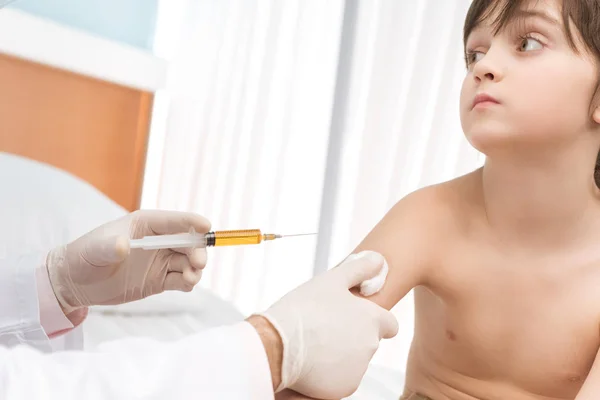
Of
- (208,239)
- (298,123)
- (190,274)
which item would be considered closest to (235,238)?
(208,239)

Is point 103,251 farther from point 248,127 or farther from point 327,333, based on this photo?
point 248,127

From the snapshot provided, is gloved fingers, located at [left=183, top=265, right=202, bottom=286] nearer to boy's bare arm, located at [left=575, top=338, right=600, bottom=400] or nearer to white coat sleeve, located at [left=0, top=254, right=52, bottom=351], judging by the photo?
white coat sleeve, located at [left=0, top=254, right=52, bottom=351]

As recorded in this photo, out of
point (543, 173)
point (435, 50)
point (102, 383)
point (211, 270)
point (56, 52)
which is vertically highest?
point (435, 50)

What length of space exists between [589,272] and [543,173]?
0.55ft

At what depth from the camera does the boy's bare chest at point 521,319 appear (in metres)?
0.89

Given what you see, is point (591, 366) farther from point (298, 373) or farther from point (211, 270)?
point (211, 270)

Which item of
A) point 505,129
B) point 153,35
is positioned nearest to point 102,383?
point 505,129

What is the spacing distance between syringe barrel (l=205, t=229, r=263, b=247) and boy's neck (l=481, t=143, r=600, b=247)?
382mm

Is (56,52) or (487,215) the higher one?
(56,52)

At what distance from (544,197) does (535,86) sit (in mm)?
183

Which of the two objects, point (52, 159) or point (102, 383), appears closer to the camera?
point (102, 383)

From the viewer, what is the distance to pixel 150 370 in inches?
27.0

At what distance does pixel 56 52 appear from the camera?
220cm

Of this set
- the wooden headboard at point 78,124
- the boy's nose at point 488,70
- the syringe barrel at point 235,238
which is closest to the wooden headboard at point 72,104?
the wooden headboard at point 78,124
